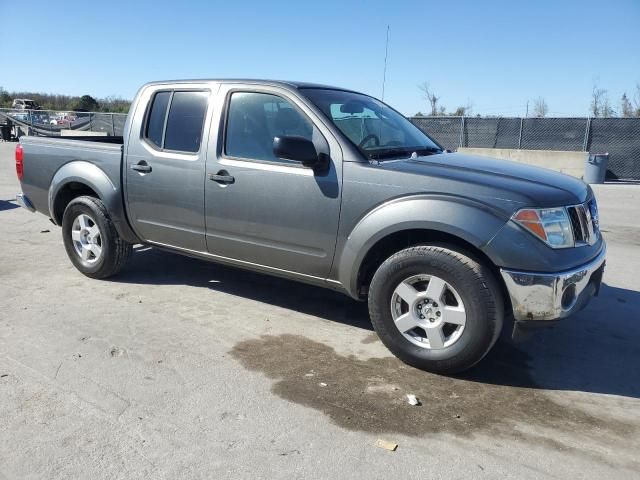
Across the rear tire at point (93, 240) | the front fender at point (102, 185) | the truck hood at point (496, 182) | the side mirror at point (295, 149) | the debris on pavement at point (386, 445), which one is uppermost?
the side mirror at point (295, 149)

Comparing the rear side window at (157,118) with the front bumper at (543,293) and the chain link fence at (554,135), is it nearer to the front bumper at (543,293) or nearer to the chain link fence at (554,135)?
the front bumper at (543,293)

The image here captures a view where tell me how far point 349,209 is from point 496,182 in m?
1.00

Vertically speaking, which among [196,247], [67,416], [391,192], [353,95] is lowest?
[67,416]

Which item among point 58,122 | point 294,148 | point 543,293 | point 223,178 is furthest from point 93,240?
point 58,122

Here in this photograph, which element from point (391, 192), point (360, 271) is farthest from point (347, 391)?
point (391, 192)

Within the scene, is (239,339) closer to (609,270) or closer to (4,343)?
(4,343)

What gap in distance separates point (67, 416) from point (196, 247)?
1.97 m

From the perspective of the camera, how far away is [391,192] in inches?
141

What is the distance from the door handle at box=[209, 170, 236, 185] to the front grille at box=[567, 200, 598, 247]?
97.1 inches

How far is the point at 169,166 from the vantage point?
459cm

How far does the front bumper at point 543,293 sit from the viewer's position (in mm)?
3154

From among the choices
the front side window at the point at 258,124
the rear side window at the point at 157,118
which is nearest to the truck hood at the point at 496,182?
the front side window at the point at 258,124

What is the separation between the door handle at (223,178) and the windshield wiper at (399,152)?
1.13 metres

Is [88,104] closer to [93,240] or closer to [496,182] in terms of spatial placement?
[93,240]
